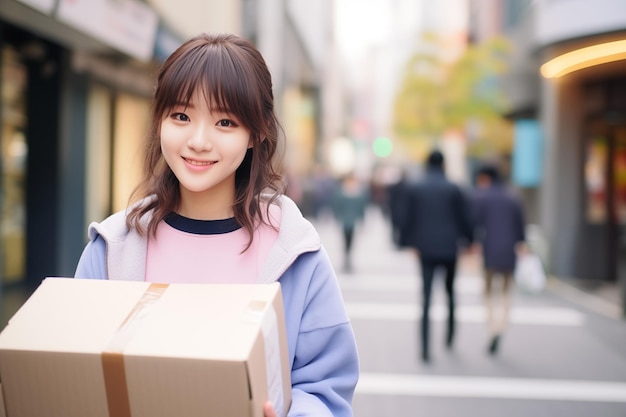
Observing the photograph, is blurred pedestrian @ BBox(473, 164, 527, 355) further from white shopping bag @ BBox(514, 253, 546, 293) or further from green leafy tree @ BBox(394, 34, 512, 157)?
green leafy tree @ BBox(394, 34, 512, 157)

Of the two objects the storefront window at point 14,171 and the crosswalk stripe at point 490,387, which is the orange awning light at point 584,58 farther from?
the storefront window at point 14,171

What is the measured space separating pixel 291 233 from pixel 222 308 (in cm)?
39

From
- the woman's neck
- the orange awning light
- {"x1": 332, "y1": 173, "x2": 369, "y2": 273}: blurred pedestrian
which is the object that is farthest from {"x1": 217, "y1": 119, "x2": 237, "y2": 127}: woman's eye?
{"x1": 332, "y1": 173, "x2": 369, "y2": 273}: blurred pedestrian

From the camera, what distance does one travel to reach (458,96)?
67.6 feet

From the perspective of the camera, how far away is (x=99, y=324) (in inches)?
60.7

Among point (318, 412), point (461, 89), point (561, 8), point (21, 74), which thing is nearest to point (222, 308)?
point (318, 412)

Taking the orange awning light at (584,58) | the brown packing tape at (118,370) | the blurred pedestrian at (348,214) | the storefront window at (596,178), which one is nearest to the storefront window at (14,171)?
the blurred pedestrian at (348,214)

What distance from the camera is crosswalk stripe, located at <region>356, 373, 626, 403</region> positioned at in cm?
580

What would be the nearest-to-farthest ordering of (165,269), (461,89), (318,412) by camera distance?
(318,412) → (165,269) → (461,89)

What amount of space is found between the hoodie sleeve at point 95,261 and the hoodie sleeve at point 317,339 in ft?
1.64

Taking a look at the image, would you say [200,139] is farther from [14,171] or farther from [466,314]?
[466,314]

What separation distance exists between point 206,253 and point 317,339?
0.37 m

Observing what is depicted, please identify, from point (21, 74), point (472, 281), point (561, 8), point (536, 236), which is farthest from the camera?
point (536, 236)

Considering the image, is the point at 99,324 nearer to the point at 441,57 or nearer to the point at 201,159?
the point at 201,159
